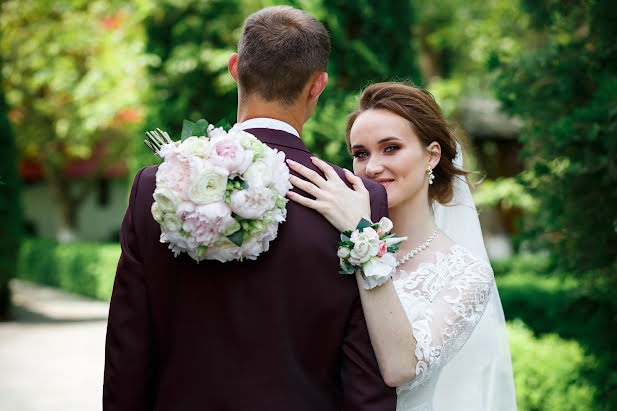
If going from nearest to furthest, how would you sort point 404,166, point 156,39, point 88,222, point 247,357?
point 247,357
point 404,166
point 156,39
point 88,222

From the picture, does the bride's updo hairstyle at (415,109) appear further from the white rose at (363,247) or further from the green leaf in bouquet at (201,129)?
the green leaf in bouquet at (201,129)

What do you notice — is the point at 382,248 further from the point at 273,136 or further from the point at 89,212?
the point at 89,212

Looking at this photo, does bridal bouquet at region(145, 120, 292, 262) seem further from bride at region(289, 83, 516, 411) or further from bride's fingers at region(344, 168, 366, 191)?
bride's fingers at region(344, 168, 366, 191)

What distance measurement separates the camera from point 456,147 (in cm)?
337

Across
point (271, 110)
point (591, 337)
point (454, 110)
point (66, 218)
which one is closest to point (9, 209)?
point (454, 110)

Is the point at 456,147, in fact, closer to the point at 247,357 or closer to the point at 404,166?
the point at 404,166

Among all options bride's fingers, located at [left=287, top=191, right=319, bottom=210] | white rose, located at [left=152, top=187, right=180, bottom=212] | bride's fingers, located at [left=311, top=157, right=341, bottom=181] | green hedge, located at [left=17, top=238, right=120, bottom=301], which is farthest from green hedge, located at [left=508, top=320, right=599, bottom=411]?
green hedge, located at [left=17, top=238, right=120, bottom=301]

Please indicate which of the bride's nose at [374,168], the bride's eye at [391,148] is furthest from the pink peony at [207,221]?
the bride's eye at [391,148]

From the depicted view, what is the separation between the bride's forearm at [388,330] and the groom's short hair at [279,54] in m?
0.66

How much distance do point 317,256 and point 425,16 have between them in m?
16.3

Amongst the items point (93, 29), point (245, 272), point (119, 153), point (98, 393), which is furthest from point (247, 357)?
point (119, 153)

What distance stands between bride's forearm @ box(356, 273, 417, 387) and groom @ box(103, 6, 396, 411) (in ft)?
0.12

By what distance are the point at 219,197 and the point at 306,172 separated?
15.5 inches

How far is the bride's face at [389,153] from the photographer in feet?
9.68
